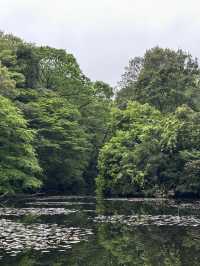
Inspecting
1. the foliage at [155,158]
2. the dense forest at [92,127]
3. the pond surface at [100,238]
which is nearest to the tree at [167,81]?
the dense forest at [92,127]

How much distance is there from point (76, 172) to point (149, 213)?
32.2m

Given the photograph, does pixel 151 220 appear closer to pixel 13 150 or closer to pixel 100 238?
pixel 100 238

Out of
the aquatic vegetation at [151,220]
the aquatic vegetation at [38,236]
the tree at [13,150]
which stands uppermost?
the tree at [13,150]

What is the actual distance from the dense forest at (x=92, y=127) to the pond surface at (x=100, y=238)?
17640 mm

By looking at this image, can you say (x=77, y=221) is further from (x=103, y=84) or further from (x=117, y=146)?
(x=103, y=84)

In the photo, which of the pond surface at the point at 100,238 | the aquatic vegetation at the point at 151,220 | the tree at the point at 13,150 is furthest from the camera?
the tree at the point at 13,150

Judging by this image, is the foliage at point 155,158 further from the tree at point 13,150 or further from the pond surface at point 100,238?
the pond surface at point 100,238

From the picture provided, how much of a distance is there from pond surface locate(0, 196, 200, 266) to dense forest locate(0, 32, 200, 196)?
1764 cm

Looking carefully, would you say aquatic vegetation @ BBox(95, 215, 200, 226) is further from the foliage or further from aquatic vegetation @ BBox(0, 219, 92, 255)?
the foliage

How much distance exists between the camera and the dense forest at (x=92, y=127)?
53.5 metres

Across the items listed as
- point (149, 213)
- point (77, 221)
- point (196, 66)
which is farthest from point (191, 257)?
point (196, 66)

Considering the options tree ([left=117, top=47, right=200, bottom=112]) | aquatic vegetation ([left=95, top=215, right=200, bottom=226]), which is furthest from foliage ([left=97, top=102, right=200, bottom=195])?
aquatic vegetation ([left=95, top=215, right=200, bottom=226])

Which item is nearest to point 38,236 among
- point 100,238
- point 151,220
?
point 100,238

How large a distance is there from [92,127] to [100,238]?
51.7m
